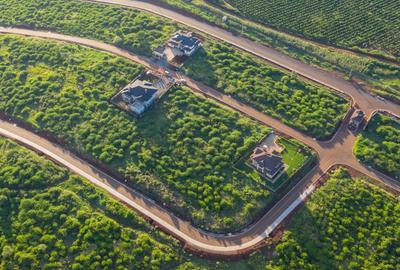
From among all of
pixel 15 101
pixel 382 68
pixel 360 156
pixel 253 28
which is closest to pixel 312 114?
pixel 360 156

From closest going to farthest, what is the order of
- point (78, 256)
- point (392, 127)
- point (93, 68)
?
point (78, 256), point (392, 127), point (93, 68)

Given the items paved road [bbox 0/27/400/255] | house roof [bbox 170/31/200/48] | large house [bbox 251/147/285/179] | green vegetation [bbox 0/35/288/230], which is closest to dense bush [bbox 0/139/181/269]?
paved road [bbox 0/27/400/255]

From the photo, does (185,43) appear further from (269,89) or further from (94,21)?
(94,21)

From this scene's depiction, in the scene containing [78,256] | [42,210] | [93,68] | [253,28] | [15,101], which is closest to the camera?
[78,256]

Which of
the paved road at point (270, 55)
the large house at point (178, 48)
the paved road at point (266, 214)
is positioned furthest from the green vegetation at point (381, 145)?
the large house at point (178, 48)

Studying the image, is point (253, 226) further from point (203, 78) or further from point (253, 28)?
point (253, 28)

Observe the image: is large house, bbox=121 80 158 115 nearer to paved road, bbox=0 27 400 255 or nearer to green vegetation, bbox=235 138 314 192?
paved road, bbox=0 27 400 255
